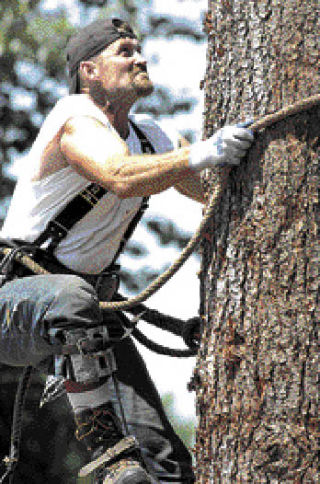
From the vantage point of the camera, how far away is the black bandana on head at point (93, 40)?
413 cm

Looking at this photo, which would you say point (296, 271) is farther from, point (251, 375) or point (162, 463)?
point (162, 463)

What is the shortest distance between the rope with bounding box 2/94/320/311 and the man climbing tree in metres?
0.06

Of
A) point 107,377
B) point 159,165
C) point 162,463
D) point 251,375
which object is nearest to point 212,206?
point 159,165

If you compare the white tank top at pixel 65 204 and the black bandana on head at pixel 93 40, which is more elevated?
the black bandana on head at pixel 93 40

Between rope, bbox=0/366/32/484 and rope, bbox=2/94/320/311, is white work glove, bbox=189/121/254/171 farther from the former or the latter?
rope, bbox=0/366/32/484

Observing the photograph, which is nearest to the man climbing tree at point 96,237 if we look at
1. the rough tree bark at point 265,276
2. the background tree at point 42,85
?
the rough tree bark at point 265,276

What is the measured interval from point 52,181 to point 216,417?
1274 millimetres

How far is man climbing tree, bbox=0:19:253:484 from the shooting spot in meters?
3.40

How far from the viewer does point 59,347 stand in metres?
3.47

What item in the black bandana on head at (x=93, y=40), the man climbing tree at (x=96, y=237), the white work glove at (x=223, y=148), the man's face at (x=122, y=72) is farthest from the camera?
the black bandana on head at (x=93, y=40)

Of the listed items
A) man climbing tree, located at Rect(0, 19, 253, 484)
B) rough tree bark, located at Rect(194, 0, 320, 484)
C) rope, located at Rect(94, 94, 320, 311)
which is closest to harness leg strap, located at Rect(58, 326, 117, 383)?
man climbing tree, located at Rect(0, 19, 253, 484)

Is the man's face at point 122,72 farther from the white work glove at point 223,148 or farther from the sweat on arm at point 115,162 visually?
the white work glove at point 223,148

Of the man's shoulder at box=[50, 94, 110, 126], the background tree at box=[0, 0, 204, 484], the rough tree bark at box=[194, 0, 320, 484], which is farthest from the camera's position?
the background tree at box=[0, 0, 204, 484]

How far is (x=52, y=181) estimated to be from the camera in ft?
12.7
